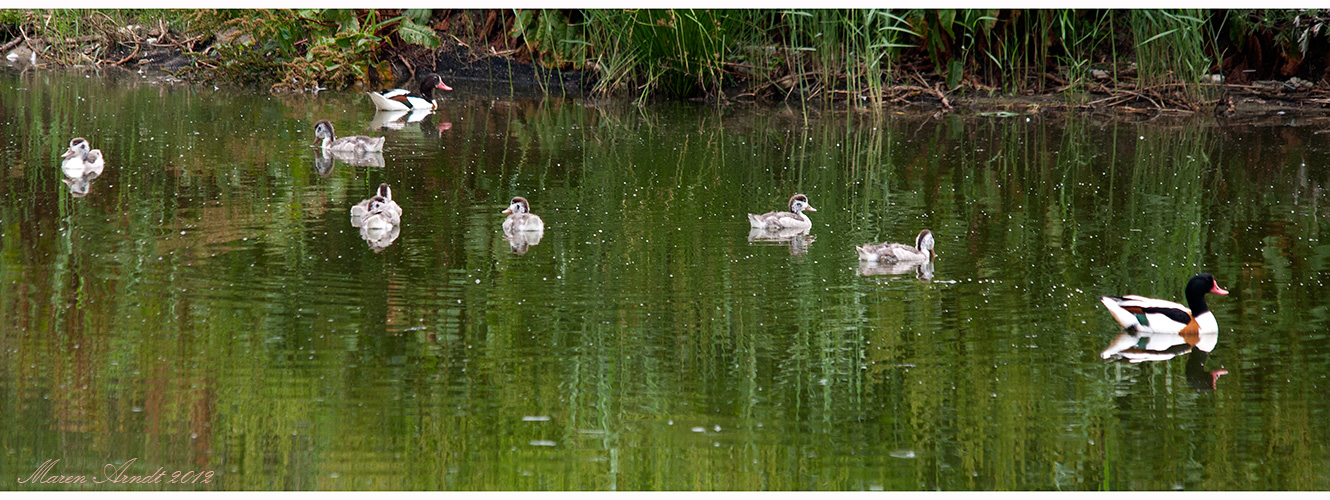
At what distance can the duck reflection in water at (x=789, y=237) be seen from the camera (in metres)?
10.7

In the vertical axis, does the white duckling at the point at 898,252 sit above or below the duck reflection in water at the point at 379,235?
below

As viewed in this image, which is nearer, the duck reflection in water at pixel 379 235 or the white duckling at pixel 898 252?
the white duckling at pixel 898 252

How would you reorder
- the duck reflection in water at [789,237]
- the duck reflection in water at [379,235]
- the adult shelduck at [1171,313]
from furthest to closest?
1. the duck reflection in water at [789,237]
2. the duck reflection in water at [379,235]
3. the adult shelduck at [1171,313]

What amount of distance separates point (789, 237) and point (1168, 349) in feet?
12.3

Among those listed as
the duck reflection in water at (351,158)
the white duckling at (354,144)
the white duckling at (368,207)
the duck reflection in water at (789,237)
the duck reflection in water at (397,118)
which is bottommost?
the duck reflection in water at (789,237)

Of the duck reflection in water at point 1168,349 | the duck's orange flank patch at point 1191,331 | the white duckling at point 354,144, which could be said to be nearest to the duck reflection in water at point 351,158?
the white duckling at point 354,144

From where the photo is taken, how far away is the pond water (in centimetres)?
613

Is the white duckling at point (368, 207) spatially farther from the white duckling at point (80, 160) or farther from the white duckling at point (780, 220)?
the white duckling at point (80, 160)

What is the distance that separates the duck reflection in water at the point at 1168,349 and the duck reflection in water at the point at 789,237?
3.01 m

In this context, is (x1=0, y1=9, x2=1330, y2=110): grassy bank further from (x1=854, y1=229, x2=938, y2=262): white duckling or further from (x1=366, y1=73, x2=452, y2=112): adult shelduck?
(x1=854, y1=229, x2=938, y2=262): white duckling

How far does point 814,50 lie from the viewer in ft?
68.0

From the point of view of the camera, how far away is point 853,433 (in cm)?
646

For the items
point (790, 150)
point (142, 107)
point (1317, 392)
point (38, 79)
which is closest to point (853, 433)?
point (1317, 392)

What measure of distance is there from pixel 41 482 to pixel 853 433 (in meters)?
3.74
